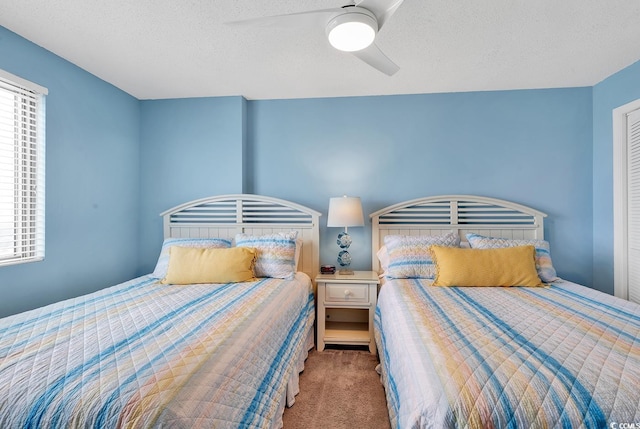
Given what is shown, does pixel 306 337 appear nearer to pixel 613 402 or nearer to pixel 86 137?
pixel 613 402

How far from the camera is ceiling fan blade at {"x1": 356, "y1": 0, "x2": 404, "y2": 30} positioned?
1309 mm

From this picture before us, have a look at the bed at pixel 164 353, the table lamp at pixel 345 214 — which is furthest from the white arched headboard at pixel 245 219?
the bed at pixel 164 353

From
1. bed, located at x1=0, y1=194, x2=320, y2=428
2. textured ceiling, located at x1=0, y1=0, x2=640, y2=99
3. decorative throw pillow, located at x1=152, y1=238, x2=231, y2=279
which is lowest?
bed, located at x1=0, y1=194, x2=320, y2=428

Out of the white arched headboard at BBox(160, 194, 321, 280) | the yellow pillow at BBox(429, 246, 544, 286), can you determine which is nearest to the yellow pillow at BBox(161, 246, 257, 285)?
the white arched headboard at BBox(160, 194, 321, 280)

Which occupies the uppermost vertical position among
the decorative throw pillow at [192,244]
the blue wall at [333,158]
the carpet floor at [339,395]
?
the blue wall at [333,158]

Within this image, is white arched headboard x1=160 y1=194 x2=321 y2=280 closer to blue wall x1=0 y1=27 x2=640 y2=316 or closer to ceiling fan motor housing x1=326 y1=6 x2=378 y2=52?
blue wall x1=0 y1=27 x2=640 y2=316

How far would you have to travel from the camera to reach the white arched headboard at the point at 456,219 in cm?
280

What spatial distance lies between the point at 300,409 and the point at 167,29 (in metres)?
2.48

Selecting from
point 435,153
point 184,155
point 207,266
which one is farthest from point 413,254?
point 184,155

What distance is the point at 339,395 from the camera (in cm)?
197

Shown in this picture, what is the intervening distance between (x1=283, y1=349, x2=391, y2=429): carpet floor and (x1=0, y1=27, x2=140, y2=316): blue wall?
193 centimetres

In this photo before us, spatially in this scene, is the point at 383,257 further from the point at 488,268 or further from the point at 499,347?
the point at 499,347

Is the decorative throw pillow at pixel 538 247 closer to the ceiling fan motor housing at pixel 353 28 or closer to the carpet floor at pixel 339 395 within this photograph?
the carpet floor at pixel 339 395

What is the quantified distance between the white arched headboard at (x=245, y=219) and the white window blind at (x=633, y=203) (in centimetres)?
258
